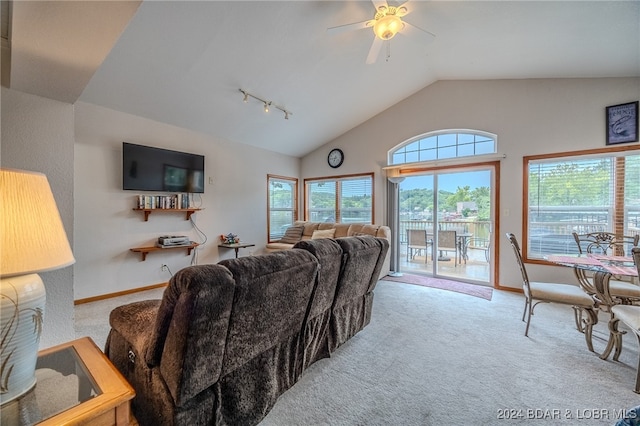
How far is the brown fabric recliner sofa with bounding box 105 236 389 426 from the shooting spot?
108 cm

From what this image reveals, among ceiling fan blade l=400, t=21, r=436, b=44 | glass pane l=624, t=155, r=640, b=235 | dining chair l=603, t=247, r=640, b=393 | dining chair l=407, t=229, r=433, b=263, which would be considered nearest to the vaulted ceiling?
ceiling fan blade l=400, t=21, r=436, b=44

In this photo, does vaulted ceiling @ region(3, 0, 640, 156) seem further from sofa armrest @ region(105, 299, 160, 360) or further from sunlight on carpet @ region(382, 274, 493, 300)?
sunlight on carpet @ region(382, 274, 493, 300)

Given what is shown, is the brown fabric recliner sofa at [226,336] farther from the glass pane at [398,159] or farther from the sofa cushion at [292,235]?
the glass pane at [398,159]

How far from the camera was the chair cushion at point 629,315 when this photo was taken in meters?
1.73

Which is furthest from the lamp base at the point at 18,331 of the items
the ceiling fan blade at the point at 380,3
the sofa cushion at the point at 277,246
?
the sofa cushion at the point at 277,246

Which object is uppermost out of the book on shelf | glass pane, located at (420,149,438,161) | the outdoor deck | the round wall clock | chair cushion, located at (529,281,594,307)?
the round wall clock

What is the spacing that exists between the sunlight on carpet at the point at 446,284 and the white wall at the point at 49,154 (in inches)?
166

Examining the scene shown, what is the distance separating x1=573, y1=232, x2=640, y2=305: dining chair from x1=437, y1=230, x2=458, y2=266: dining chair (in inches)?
62.8

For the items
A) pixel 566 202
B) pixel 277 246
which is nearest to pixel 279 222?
pixel 277 246

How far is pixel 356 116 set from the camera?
5.21 m

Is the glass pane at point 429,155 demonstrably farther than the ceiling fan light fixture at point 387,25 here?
Yes

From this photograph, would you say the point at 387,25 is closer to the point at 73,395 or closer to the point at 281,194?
the point at 73,395

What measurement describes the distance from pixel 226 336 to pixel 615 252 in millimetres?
4715

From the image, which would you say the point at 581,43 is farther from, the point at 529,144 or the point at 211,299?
the point at 211,299
